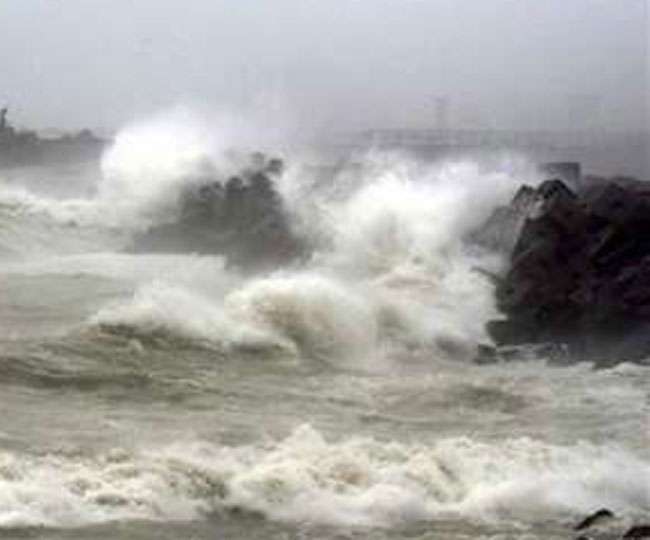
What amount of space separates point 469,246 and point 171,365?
10.3 m

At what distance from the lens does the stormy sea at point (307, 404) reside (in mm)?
9852

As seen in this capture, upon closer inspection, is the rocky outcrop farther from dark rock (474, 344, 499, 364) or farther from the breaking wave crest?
the breaking wave crest

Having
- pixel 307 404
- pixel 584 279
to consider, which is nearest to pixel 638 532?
pixel 307 404

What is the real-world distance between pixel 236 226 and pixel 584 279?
1073 centimetres

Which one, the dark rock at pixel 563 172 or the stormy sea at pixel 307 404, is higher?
the dark rock at pixel 563 172

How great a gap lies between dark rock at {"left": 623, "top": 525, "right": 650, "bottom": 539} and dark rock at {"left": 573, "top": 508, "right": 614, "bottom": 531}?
66 cm

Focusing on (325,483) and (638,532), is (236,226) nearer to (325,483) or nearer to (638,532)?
(325,483)

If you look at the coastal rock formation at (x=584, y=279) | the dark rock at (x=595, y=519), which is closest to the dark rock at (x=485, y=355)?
the coastal rock formation at (x=584, y=279)

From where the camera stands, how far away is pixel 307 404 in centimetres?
1371

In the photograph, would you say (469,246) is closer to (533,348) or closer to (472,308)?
(472,308)

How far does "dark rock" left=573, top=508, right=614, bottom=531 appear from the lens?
9594mm

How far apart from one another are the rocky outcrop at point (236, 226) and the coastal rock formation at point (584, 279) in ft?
17.5

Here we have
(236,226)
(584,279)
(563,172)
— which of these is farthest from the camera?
(563,172)

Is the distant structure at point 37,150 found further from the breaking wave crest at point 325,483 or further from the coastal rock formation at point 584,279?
the breaking wave crest at point 325,483
